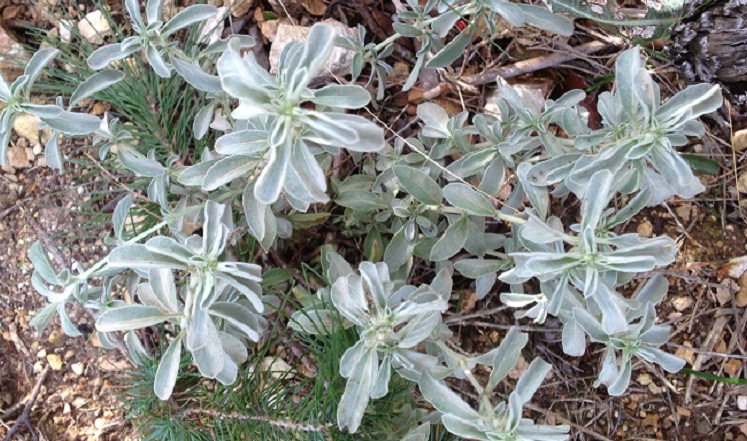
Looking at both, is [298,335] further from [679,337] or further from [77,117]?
[679,337]

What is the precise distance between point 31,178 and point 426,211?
133 cm

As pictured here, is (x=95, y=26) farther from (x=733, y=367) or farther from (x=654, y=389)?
Answer: (x=733, y=367)

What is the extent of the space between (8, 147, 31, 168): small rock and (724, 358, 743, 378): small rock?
2.21 metres

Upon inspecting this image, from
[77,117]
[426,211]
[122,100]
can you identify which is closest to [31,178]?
[122,100]

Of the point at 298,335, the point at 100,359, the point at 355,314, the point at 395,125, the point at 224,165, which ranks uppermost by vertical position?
the point at 224,165

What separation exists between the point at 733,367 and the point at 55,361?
2006 mm

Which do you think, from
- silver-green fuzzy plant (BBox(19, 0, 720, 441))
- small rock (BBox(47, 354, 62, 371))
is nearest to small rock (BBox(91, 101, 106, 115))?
silver-green fuzzy plant (BBox(19, 0, 720, 441))

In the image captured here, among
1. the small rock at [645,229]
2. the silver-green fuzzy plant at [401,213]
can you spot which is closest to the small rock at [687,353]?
the small rock at [645,229]

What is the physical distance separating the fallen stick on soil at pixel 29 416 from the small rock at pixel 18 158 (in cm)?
65

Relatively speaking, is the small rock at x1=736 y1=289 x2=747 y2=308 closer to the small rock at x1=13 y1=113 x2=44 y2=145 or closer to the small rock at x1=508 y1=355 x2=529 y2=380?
the small rock at x1=508 y1=355 x2=529 y2=380

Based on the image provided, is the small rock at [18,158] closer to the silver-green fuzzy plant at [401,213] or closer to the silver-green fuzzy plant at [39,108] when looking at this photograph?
the silver-green fuzzy plant at [401,213]

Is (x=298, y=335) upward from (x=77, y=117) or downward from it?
downward

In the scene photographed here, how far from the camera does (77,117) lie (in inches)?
52.0

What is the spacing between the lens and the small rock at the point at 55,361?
2.04m
